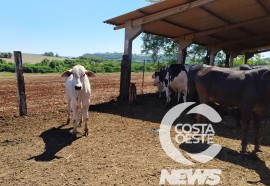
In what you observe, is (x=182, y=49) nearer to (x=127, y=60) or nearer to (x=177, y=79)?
(x=127, y=60)

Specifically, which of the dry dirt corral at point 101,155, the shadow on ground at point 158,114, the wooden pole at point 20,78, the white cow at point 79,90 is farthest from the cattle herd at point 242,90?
the wooden pole at point 20,78

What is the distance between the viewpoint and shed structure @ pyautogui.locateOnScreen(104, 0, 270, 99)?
11.7 metres

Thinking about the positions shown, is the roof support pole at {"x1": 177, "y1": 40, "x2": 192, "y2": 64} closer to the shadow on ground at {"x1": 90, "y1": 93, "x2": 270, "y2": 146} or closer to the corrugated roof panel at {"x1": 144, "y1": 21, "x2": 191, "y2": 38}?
the corrugated roof panel at {"x1": 144, "y1": 21, "x2": 191, "y2": 38}

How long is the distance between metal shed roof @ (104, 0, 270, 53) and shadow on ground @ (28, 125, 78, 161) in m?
6.24

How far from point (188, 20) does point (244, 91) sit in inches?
336

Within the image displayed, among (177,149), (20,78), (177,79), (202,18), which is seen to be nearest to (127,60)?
(177,79)

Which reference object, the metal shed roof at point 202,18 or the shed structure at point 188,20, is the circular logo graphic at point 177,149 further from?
the metal shed roof at point 202,18

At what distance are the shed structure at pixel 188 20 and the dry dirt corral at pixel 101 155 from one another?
4.66 m

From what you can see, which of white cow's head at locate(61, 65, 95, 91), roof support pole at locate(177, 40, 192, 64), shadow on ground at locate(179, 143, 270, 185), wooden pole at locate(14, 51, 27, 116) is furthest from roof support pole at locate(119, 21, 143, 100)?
shadow on ground at locate(179, 143, 270, 185)

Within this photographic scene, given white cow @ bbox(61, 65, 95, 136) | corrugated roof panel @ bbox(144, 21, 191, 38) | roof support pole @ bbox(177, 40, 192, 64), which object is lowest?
white cow @ bbox(61, 65, 95, 136)

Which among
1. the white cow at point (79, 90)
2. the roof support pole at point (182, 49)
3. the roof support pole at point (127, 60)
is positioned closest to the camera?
the white cow at point (79, 90)

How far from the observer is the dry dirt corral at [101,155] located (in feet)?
16.6

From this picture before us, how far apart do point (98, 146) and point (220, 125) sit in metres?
4.31

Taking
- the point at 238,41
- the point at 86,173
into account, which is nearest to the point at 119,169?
the point at 86,173
